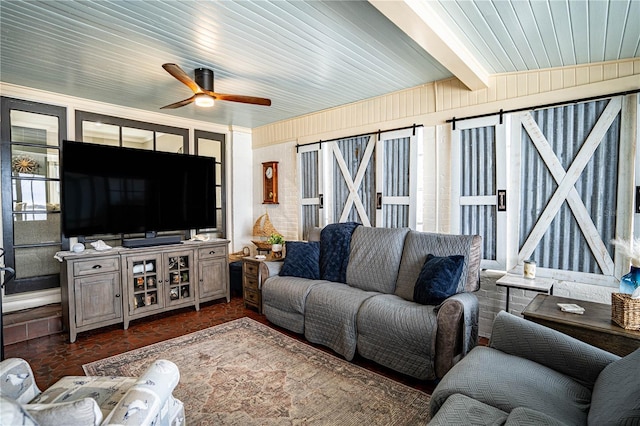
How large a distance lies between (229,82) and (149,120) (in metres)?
1.80

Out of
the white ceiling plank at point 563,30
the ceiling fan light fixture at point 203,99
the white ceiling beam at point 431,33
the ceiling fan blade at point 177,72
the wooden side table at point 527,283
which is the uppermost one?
the white ceiling plank at point 563,30

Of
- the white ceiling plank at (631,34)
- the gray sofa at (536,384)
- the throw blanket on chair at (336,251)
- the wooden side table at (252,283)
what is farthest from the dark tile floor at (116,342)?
the white ceiling plank at (631,34)

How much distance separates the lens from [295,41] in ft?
8.41

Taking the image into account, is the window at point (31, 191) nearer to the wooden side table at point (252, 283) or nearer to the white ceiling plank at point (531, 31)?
the wooden side table at point (252, 283)

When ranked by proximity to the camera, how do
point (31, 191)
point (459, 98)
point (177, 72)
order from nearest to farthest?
point (177, 72), point (459, 98), point (31, 191)

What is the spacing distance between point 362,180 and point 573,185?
7.11 feet

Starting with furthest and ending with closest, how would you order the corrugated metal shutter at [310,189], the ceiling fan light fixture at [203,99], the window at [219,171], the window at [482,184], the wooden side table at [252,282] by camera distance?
the window at [219,171]
the corrugated metal shutter at [310,189]
the wooden side table at [252,282]
the window at [482,184]
the ceiling fan light fixture at [203,99]

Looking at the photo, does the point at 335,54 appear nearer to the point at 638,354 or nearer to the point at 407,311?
the point at 407,311

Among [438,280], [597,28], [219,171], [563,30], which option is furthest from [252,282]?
[597,28]

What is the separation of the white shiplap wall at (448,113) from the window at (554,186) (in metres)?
0.12

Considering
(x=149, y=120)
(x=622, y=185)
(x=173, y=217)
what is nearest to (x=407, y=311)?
(x=622, y=185)

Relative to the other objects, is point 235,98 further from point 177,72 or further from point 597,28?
point 597,28

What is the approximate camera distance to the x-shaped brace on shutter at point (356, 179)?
410cm

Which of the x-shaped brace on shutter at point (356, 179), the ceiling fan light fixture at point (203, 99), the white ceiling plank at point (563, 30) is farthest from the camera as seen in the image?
the x-shaped brace on shutter at point (356, 179)
